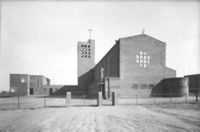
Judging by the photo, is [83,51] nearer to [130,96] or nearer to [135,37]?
[135,37]

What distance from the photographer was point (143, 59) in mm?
25125

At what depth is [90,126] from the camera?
7.15 metres

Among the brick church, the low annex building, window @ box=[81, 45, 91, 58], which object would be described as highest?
window @ box=[81, 45, 91, 58]

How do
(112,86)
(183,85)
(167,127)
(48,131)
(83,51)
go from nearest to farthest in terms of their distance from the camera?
(48,131)
(167,127)
(112,86)
(183,85)
(83,51)

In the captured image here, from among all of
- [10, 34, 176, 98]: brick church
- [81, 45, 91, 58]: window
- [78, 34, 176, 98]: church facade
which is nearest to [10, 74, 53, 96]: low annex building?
[81, 45, 91, 58]: window

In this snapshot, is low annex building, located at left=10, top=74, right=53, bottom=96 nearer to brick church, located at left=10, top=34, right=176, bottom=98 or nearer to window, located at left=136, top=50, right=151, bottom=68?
brick church, located at left=10, top=34, right=176, bottom=98

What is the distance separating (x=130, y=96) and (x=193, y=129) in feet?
55.3

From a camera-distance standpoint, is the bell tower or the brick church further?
the bell tower

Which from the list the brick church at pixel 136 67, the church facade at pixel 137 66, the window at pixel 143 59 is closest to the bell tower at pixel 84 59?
the brick church at pixel 136 67

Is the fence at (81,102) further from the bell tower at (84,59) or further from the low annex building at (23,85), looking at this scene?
the low annex building at (23,85)

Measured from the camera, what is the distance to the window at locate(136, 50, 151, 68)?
978 inches

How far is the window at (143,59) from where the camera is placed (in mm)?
24844

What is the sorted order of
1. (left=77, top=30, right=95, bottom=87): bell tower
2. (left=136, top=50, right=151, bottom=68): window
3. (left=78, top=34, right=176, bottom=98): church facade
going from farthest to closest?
(left=77, top=30, right=95, bottom=87): bell tower
(left=136, top=50, right=151, bottom=68): window
(left=78, top=34, right=176, bottom=98): church facade

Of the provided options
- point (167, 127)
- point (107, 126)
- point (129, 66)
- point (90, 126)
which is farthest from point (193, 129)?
point (129, 66)
